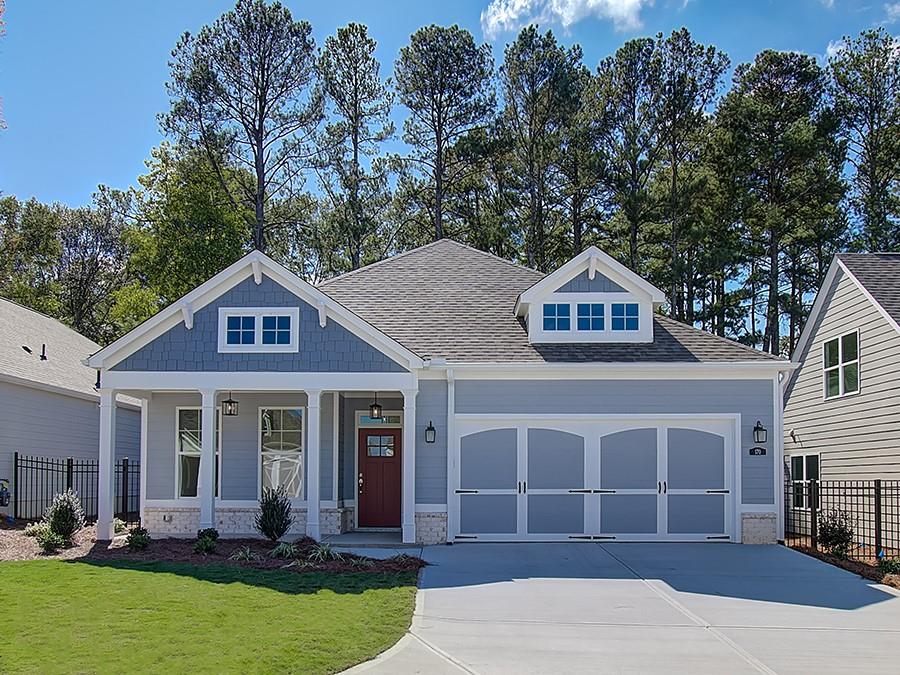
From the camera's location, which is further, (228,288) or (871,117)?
Result: (871,117)

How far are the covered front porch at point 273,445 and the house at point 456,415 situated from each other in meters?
0.04

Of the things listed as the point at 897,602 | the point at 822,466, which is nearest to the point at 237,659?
the point at 897,602

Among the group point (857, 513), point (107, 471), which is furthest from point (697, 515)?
point (107, 471)

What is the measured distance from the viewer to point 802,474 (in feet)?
69.0

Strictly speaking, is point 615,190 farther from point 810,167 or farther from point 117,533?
point 117,533

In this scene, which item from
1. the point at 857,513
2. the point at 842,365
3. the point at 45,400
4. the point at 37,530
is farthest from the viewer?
the point at 45,400

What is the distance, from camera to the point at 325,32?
30.4 m

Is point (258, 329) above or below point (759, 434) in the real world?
above

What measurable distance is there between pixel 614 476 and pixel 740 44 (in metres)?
18.3

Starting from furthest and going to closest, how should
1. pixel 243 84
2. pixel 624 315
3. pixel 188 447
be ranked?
1. pixel 243 84
2. pixel 624 315
3. pixel 188 447

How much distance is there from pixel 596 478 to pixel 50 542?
929 cm

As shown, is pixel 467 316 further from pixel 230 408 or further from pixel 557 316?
pixel 230 408

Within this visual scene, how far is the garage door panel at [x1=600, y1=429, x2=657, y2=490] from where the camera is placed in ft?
54.6

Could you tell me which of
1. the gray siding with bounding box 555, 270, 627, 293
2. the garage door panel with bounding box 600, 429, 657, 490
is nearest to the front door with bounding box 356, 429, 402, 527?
the garage door panel with bounding box 600, 429, 657, 490
